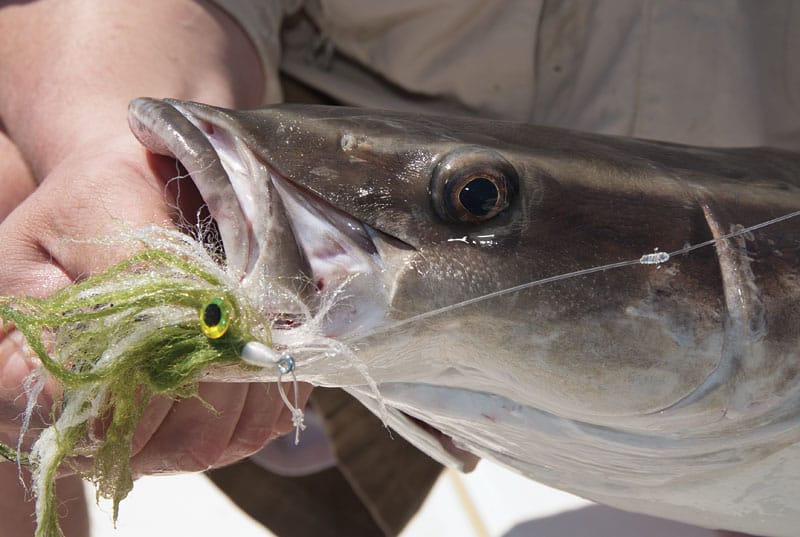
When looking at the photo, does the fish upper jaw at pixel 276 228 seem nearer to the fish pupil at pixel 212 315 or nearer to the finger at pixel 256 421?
the fish pupil at pixel 212 315

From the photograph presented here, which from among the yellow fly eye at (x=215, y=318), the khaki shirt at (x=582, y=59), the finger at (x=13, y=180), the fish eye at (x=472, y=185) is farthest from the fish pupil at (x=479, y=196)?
the khaki shirt at (x=582, y=59)

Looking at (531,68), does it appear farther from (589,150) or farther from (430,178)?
(430,178)

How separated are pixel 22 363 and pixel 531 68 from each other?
1.46 metres

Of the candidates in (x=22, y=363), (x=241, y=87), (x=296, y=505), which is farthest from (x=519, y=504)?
(x=22, y=363)

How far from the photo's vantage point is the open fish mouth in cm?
90

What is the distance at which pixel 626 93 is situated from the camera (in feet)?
6.56

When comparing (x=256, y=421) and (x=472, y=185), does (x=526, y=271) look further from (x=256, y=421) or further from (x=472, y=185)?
(x=256, y=421)

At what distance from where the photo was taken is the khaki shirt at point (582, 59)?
6.48 feet

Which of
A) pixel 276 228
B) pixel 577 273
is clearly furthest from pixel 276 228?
pixel 577 273

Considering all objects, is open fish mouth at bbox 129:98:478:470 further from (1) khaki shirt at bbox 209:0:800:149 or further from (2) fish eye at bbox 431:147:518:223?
(1) khaki shirt at bbox 209:0:800:149

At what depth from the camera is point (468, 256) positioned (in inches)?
39.3

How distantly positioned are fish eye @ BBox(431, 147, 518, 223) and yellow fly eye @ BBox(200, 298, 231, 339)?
0.31m

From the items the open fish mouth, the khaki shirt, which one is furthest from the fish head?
the khaki shirt

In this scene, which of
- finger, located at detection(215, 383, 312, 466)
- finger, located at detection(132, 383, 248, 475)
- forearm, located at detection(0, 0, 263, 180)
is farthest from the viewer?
forearm, located at detection(0, 0, 263, 180)
